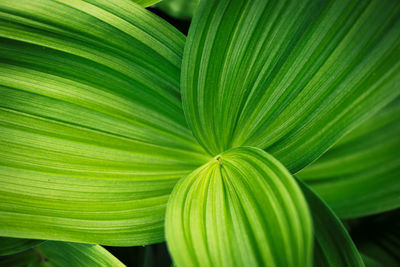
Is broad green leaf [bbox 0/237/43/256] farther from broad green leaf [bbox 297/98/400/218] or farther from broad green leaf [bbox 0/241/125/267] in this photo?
broad green leaf [bbox 297/98/400/218]

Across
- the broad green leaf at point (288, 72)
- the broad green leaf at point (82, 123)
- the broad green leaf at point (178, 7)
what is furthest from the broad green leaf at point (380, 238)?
the broad green leaf at point (178, 7)

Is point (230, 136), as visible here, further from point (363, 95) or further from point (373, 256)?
point (373, 256)

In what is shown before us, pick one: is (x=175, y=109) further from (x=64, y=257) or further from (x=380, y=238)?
(x=380, y=238)

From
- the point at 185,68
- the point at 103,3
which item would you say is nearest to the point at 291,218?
the point at 185,68

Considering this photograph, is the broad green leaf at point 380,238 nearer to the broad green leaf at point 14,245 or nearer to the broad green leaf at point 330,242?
the broad green leaf at point 330,242

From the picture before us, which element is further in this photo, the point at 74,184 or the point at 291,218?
the point at 74,184

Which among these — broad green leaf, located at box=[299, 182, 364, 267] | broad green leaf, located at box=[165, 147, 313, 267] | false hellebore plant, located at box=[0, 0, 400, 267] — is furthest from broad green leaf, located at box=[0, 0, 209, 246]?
broad green leaf, located at box=[299, 182, 364, 267]

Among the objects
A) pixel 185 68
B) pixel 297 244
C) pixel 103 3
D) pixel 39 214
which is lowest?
pixel 297 244
